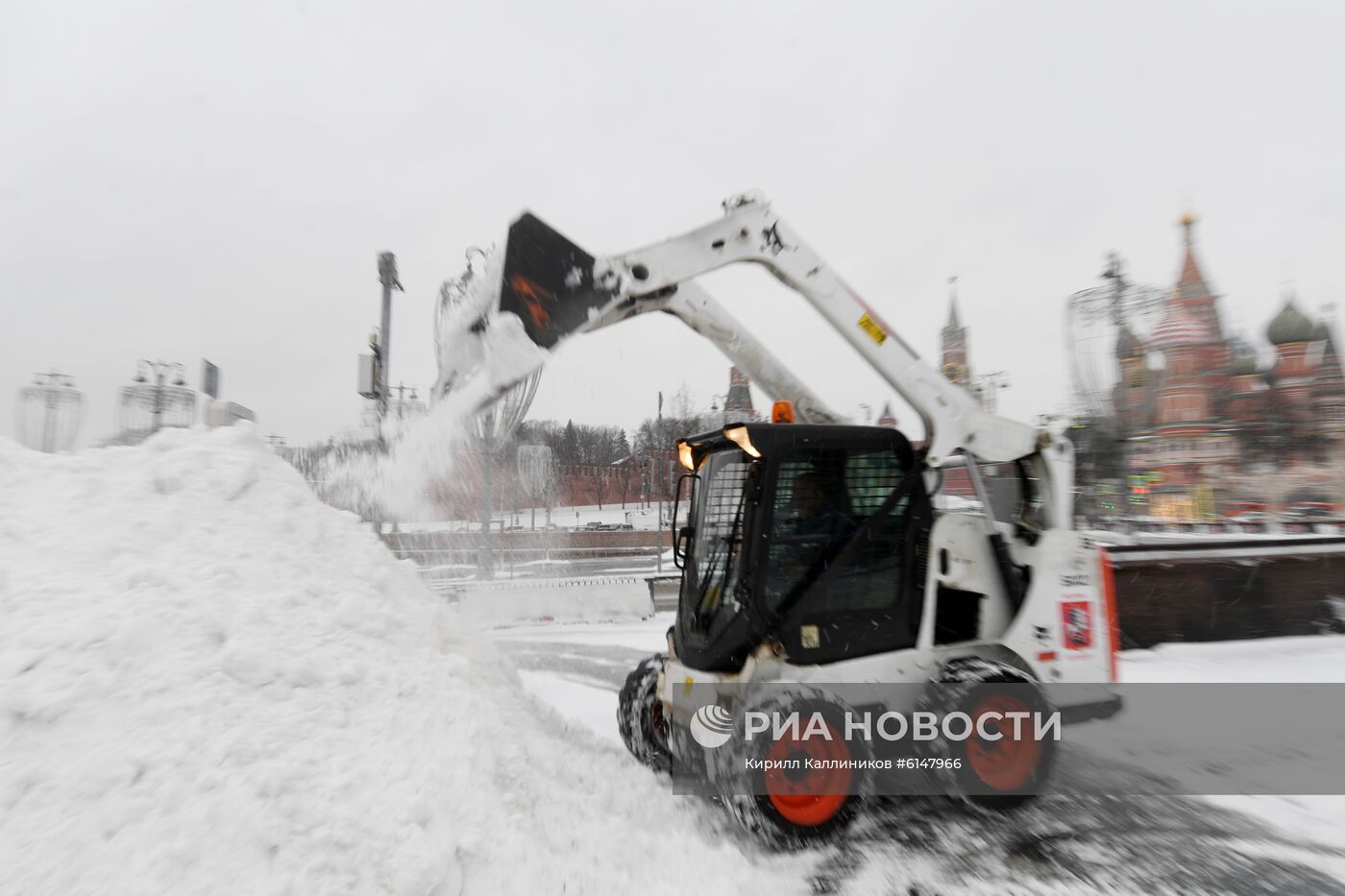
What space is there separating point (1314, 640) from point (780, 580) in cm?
→ 916

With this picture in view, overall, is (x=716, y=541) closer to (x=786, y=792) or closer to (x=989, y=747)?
(x=786, y=792)

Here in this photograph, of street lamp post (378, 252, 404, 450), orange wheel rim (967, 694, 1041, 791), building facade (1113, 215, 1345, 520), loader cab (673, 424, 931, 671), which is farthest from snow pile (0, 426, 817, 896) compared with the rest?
building facade (1113, 215, 1345, 520)

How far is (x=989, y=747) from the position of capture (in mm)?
4117

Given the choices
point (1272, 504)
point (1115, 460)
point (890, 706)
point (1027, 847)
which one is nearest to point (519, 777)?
point (890, 706)

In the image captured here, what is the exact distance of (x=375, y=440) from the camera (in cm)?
463

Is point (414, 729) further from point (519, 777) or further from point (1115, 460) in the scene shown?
point (1115, 460)

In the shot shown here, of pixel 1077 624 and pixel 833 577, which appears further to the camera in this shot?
pixel 1077 624

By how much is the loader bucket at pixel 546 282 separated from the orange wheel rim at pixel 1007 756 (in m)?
3.37

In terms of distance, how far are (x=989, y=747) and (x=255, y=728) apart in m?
3.86

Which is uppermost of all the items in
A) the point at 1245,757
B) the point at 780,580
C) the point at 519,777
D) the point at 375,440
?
the point at 375,440

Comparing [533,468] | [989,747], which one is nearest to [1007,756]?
[989,747]

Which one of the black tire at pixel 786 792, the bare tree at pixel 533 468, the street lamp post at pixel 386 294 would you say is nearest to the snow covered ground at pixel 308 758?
the black tire at pixel 786 792

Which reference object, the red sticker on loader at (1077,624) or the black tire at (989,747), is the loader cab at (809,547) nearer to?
the black tire at (989,747)

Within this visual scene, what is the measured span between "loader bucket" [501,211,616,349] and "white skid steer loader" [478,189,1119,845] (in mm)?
11
